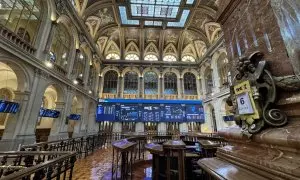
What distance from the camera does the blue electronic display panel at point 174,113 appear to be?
13977 mm

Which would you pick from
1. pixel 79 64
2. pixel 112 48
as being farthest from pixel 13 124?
pixel 112 48

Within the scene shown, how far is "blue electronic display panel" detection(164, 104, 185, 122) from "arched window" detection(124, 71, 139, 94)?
13.7ft

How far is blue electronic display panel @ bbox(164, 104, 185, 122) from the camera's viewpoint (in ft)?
45.9

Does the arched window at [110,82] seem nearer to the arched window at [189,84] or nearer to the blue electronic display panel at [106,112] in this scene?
the blue electronic display panel at [106,112]

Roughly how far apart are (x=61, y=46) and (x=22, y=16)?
264cm

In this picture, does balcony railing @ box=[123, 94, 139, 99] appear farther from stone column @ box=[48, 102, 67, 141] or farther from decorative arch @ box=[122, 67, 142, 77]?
stone column @ box=[48, 102, 67, 141]

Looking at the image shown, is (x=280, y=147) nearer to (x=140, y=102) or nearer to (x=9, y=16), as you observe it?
(x=9, y=16)

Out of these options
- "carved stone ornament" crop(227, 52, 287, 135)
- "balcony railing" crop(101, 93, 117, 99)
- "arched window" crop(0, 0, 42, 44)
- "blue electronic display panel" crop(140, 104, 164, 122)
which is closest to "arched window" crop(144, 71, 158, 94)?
"blue electronic display panel" crop(140, 104, 164, 122)

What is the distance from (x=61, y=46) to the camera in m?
9.00

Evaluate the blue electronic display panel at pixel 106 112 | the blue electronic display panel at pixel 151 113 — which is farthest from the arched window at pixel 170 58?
the blue electronic display panel at pixel 106 112

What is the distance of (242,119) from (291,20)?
2.98 ft

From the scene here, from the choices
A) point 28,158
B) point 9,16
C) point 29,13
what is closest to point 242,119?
point 28,158

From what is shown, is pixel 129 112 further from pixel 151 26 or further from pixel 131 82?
pixel 151 26

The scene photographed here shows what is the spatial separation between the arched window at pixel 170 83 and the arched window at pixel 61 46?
34.2 ft
